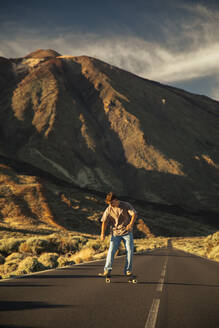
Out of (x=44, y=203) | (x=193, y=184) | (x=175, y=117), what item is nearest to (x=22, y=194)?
(x=44, y=203)

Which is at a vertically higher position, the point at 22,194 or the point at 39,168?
the point at 39,168

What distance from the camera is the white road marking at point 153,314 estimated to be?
5.11m

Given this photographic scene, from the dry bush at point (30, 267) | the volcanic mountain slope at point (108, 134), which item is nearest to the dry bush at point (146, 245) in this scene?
the dry bush at point (30, 267)

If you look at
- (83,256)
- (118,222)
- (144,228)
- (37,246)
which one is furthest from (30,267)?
(144,228)

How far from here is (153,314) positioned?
5.77 metres

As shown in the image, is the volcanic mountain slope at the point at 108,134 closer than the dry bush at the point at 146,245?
No

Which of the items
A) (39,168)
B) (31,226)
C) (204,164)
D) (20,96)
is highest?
(20,96)

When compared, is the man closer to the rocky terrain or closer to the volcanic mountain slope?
the rocky terrain

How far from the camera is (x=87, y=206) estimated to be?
71000 millimetres

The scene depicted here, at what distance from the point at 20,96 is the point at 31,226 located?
69.1 m

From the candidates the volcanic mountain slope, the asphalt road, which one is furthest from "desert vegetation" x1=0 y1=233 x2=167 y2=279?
the volcanic mountain slope

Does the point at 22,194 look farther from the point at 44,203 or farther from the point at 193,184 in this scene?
the point at 193,184

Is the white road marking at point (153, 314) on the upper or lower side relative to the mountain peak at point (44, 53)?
lower

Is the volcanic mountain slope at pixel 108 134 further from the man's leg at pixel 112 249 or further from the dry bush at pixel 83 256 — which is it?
the man's leg at pixel 112 249
